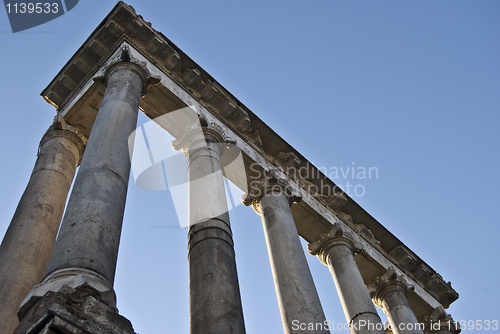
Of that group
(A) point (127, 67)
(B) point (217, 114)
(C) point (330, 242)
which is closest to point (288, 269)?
(C) point (330, 242)

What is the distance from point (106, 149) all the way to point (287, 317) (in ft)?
34.6

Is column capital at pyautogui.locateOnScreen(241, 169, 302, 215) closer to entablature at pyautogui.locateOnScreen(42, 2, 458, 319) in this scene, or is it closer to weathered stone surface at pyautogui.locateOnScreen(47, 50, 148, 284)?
entablature at pyautogui.locateOnScreen(42, 2, 458, 319)

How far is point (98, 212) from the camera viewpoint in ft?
43.0

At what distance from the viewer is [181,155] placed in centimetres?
2794

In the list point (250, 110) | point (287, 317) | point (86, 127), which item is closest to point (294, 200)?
point (250, 110)

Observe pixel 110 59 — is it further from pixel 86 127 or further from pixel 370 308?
pixel 370 308

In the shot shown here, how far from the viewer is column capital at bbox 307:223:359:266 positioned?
30375 mm

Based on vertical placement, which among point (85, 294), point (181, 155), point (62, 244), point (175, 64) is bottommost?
point (85, 294)

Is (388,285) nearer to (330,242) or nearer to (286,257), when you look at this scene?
(330,242)

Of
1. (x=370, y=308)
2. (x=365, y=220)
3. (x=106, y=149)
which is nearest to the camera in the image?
(x=106, y=149)

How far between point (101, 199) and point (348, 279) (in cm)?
1808

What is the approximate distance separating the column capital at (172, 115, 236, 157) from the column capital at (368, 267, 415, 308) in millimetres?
14881

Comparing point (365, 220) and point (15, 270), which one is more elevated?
point (365, 220)

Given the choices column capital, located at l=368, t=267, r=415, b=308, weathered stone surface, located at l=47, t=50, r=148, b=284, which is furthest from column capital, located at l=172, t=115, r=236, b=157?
column capital, located at l=368, t=267, r=415, b=308
